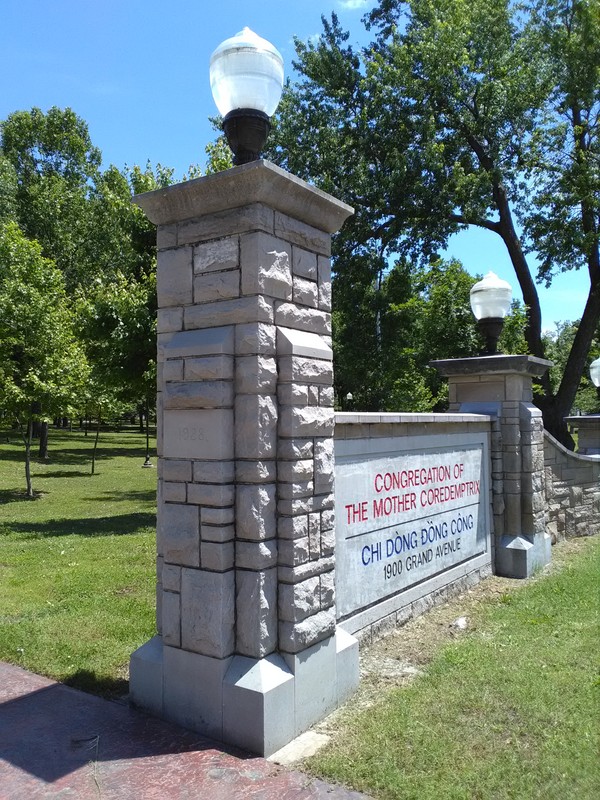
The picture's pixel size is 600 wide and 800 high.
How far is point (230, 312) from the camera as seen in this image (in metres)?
3.48

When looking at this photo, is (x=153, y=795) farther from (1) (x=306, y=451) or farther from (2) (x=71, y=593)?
(2) (x=71, y=593)

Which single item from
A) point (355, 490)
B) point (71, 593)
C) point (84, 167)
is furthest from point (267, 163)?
point (84, 167)

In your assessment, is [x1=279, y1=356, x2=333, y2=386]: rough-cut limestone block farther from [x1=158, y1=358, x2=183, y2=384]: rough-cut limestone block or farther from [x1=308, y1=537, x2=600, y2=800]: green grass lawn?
[x1=308, y1=537, x2=600, y2=800]: green grass lawn

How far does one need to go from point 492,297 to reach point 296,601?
4.55m

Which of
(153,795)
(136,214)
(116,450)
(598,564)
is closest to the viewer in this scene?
(153,795)

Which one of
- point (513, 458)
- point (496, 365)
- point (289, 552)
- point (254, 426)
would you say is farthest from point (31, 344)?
point (289, 552)

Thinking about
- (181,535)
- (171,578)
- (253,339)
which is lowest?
(171,578)

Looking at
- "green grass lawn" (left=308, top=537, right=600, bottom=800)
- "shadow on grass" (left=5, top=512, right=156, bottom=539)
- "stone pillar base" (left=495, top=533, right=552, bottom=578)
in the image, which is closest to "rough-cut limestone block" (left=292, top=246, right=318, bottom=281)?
"green grass lawn" (left=308, top=537, right=600, bottom=800)

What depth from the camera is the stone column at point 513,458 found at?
7062 mm

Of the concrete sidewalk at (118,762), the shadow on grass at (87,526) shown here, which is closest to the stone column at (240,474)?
the concrete sidewalk at (118,762)

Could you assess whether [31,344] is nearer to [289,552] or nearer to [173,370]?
[173,370]

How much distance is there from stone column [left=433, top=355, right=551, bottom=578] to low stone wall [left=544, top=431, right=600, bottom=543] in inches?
36.0

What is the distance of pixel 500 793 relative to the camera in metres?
2.79

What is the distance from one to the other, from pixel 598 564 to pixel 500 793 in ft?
17.0
